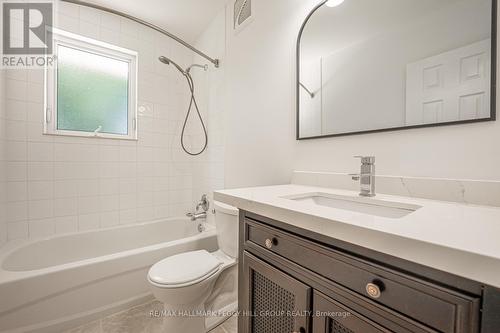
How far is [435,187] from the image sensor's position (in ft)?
2.50

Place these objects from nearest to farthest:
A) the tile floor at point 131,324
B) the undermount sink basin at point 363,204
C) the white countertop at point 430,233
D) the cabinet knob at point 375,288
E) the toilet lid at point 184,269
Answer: the white countertop at point 430,233 < the cabinet knob at point 375,288 < the undermount sink basin at point 363,204 < the toilet lid at point 184,269 < the tile floor at point 131,324

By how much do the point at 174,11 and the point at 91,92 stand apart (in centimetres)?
108

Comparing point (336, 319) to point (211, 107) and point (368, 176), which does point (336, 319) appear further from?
point (211, 107)

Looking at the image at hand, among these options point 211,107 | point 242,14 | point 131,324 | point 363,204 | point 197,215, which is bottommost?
point 131,324

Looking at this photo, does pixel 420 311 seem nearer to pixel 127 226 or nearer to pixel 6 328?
pixel 6 328

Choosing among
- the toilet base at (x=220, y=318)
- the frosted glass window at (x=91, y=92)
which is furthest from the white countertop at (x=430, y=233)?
the frosted glass window at (x=91, y=92)

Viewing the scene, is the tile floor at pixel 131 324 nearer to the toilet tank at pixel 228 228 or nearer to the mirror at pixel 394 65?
the toilet tank at pixel 228 228

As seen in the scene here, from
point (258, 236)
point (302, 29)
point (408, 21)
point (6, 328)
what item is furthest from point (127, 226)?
point (408, 21)

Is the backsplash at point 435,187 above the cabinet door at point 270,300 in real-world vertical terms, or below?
above

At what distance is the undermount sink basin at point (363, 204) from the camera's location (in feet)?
2.36

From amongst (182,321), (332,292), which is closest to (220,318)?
(182,321)

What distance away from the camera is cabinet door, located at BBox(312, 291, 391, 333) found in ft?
1.54

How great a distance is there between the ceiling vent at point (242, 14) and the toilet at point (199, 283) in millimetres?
1428

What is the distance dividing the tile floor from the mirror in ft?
4.39
